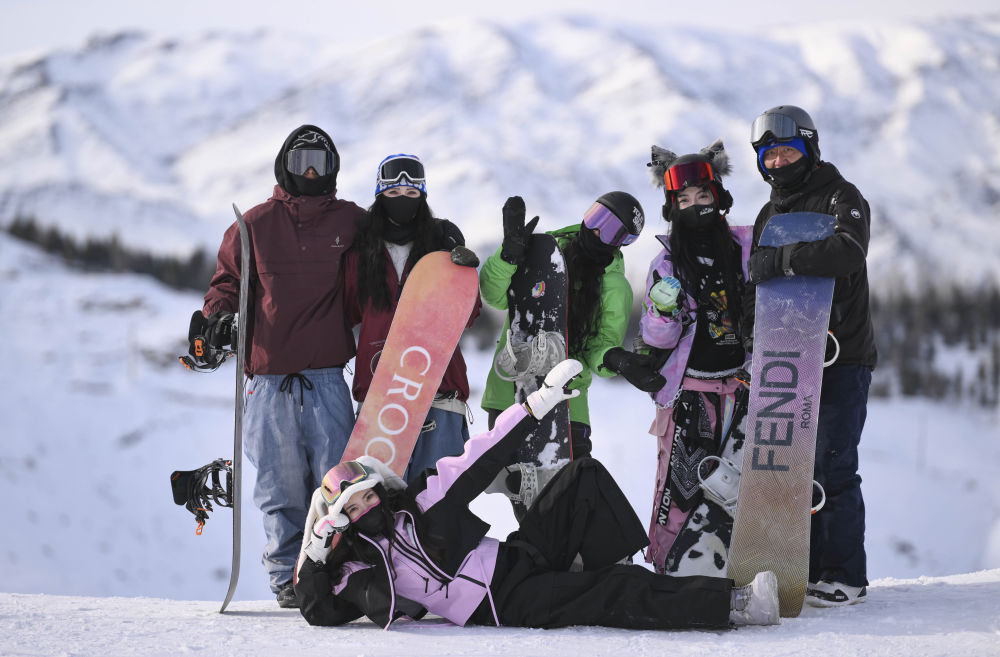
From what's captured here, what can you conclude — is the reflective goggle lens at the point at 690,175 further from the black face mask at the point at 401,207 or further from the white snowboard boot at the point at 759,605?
the white snowboard boot at the point at 759,605

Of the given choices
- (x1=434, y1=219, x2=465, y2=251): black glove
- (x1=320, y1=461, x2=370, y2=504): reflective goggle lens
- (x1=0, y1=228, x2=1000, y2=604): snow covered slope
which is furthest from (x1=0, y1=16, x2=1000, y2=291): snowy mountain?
(x1=320, y1=461, x2=370, y2=504): reflective goggle lens

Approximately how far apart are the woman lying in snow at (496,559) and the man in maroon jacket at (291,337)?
1.63ft

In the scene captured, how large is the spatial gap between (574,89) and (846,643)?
3310 inches

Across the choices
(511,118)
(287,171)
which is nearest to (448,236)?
(287,171)

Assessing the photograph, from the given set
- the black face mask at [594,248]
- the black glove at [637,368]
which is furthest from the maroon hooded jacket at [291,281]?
the black glove at [637,368]

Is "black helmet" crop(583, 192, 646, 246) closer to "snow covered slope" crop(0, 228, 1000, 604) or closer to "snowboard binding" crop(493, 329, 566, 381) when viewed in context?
"snowboard binding" crop(493, 329, 566, 381)

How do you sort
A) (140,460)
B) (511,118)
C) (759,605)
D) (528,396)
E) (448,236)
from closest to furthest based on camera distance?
(759,605)
(528,396)
(448,236)
(140,460)
(511,118)

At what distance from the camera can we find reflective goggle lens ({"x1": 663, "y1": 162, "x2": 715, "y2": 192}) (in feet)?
12.5

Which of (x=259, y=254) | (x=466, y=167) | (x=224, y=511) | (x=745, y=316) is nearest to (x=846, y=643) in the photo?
(x=745, y=316)

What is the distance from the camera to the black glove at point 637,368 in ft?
11.8

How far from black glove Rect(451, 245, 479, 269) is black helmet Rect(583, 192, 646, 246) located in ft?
1.62

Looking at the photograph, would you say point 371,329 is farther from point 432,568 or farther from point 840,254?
point 840,254

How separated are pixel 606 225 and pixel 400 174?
0.89m

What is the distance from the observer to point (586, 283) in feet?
13.0
